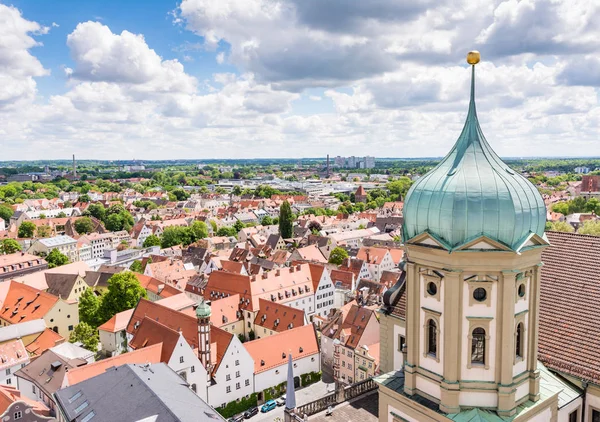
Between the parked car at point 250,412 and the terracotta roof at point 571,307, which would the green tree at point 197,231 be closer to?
the parked car at point 250,412

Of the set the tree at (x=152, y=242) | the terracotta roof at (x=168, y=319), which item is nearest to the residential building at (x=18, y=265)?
the tree at (x=152, y=242)

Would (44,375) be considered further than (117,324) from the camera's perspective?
No

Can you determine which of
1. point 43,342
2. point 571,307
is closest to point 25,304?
point 43,342

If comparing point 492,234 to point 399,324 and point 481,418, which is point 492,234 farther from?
point 399,324

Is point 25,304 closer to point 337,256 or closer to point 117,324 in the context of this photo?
point 117,324

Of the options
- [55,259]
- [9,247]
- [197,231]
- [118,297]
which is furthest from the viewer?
[197,231]

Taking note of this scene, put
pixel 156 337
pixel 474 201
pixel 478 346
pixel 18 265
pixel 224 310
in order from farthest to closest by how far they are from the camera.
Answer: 1. pixel 18 265
2. pixel 224 310
3. pixel 156 337
4. pixel 478 346
5. pixel 474 201

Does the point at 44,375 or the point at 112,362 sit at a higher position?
the point at 112,362

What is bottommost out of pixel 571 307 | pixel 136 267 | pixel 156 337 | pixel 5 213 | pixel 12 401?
pixel 136 267

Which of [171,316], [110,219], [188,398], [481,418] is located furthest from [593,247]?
[110,219]
